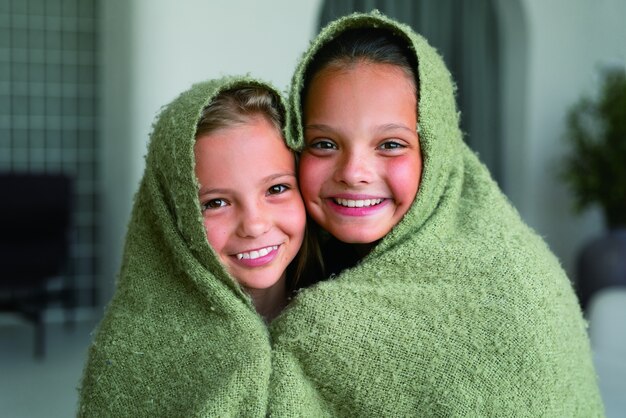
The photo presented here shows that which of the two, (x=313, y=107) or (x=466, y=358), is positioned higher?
(x=313, y=107)

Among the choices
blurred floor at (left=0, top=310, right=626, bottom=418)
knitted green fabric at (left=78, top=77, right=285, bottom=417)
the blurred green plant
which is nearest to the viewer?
knitted green fabric at (left=78, top=77, right=285, bottom=417)

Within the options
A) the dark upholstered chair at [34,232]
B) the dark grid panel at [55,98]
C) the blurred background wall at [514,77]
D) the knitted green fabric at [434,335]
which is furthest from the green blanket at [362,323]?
the dark grid panel at [55,98]

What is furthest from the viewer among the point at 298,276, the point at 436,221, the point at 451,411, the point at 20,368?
the point at 20,368

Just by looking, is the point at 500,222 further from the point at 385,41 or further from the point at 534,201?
the point at 534,201

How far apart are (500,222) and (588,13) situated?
5.30m

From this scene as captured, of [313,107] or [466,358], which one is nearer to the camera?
[466,358]

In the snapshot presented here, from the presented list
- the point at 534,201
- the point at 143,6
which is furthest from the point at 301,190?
the point at 534,201

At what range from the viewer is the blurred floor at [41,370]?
443 centimetres

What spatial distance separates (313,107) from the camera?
1624 mm

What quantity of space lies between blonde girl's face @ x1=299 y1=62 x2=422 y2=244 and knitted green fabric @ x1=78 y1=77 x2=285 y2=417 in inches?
6.2

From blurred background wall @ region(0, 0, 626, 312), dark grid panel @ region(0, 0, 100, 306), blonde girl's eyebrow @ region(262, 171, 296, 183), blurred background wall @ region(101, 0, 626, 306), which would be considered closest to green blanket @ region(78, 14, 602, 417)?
blonde girl's eyebrow @ region(262, 171, 296, 183)

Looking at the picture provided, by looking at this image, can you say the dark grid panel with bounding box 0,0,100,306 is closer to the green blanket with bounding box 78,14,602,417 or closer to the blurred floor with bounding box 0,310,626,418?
the blurred floor with bounding box 0,310,626,418

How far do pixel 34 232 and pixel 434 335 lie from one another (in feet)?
14.7

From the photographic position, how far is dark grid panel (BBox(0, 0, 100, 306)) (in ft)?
20.4
